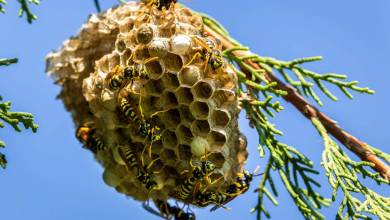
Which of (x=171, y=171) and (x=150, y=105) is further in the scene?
(x=171, y=171)

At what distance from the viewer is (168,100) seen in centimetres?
340

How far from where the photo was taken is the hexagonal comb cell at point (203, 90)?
3.39m

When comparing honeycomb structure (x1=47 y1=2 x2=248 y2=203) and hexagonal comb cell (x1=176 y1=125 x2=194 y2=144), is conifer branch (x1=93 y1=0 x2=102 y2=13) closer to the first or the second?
honeycomb structure (x1=47 y1=2 x2=248 y2=203)

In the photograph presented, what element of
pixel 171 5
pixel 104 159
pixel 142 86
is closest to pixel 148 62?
pixel 142 86

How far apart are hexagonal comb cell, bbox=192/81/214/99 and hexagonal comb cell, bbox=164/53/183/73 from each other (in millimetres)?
132

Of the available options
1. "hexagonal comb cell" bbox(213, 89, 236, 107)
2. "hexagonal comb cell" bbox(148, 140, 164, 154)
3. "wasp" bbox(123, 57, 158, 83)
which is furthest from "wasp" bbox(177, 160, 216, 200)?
"wasp" bbox(123, 57, 158, 83)

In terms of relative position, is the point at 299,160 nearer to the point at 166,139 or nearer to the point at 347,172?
the point at 347,172

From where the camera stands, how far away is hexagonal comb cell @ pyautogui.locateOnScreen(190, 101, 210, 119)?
3396 mm

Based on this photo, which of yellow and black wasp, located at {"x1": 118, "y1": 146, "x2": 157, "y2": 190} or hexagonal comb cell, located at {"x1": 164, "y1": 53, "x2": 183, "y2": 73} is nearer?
hexagonal comb cell, located at {"x1": 164, "y1": 53, "x2": 183, "y2": 73}

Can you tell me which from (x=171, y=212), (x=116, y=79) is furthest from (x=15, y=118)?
(x=171, y=212)

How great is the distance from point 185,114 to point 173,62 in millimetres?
272

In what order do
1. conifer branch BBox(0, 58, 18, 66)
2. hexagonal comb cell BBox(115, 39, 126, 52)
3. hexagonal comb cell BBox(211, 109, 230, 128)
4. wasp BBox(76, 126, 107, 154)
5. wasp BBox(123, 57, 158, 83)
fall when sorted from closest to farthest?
conifer branch BBox(0, 58, 18, 66), wasp BBox(123, 57, 158, 83), hexagonal comb cell BBox(211, 109, 230, 128), hexagonal comb cell BBox(115, 39, 126, 52), wasp BBox(76, 126, 107, 154)

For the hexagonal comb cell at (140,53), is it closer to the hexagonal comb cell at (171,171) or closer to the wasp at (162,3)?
the wasp at (162,3)

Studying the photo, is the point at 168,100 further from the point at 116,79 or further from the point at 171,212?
the point at 171,212
